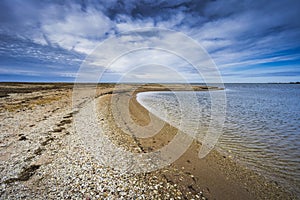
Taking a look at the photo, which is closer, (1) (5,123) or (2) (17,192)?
(2) (17,192)

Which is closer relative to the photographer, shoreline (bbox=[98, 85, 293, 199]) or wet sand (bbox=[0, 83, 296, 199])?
wet sand (bbox=[0, 83, 296, 199])

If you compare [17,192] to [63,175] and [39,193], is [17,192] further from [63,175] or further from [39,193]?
[63,175]

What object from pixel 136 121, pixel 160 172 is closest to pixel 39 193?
pixel 160 172

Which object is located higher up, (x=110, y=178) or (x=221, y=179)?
(x=110, y=178)

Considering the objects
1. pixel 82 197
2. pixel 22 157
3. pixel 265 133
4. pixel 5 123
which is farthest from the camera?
pixel 5 123

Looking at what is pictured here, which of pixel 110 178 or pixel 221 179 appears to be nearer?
pixel 110 178

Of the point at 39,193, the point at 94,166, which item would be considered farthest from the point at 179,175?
the point at 39,193

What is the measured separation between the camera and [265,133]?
11.8 metres

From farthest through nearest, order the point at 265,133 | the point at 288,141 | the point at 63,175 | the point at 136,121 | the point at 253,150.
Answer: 1. the point at 136,121
2. the point at 265,133
3. the point at 288,141
4. the point at 253,150
5. the point at 63,175

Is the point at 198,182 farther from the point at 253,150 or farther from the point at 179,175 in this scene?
the point at 253,150

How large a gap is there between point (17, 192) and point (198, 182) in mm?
6706

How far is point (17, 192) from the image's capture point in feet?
16.6

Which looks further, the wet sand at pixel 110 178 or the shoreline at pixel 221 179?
the shoreline at pixel 221 179

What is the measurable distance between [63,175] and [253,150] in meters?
10.3
